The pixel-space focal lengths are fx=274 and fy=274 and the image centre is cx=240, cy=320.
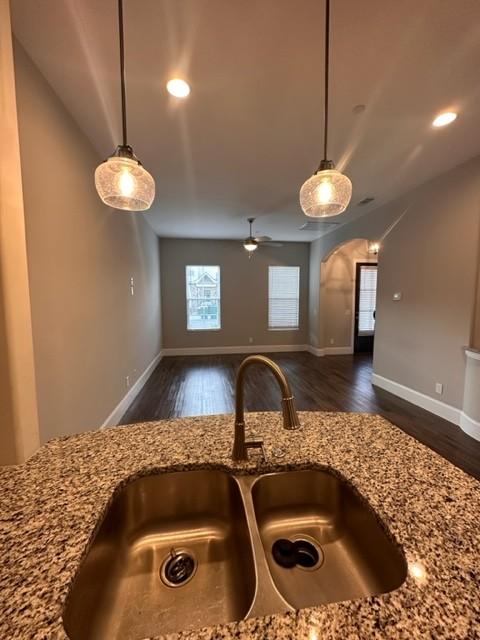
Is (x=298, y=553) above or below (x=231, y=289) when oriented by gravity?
below

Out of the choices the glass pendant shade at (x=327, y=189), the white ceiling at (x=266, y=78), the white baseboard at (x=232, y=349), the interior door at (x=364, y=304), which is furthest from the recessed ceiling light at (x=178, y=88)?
Answer: the interior door at (x=364, y=304)

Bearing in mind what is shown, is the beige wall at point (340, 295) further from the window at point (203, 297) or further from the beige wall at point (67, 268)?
the beige wall at point (67, 268)

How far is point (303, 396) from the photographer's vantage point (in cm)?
404

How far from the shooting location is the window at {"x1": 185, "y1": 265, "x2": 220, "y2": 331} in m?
6.71

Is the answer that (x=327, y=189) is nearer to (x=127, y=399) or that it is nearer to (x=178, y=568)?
(x=178, y=568)

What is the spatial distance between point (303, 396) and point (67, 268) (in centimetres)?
335

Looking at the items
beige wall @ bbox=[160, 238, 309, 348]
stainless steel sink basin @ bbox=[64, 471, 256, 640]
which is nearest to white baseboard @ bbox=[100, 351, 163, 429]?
beige wall @ bbox=[160, 238, 309, 348]

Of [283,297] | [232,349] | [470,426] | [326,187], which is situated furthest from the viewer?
[283,297]

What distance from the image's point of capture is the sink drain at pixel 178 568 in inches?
30.6

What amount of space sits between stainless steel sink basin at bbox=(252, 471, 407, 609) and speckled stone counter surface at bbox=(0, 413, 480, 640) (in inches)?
2.4

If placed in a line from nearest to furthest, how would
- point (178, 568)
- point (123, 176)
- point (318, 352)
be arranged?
point (178, 568)
point (123, 176)
point (318, 352)

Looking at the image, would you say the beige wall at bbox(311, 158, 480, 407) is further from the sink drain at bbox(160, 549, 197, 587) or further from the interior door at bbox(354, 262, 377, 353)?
the sink drain at bbox(160, 549, 197, 587)

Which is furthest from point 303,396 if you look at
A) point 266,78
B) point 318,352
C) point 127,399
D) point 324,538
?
point 266,78

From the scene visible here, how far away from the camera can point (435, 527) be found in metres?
0.66
